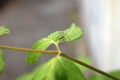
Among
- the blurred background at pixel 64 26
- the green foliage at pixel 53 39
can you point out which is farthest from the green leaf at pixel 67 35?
the blurred background at pixel 64 26

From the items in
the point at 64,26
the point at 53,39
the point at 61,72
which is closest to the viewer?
the point at 61,72

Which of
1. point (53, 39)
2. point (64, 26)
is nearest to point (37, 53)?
point (53, 39)

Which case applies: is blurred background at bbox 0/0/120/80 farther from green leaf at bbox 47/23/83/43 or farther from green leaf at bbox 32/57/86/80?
green leaf at bbox 32/57/86/80

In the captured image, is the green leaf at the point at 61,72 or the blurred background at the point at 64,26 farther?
the blurred background at the point at 64,26

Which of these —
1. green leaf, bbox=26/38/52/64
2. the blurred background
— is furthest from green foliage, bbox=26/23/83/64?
the blurred background

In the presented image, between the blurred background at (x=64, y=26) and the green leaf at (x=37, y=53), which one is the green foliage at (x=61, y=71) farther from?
the blurred background at (x=64, y=26)

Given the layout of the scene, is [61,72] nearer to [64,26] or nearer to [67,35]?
[67,35]
